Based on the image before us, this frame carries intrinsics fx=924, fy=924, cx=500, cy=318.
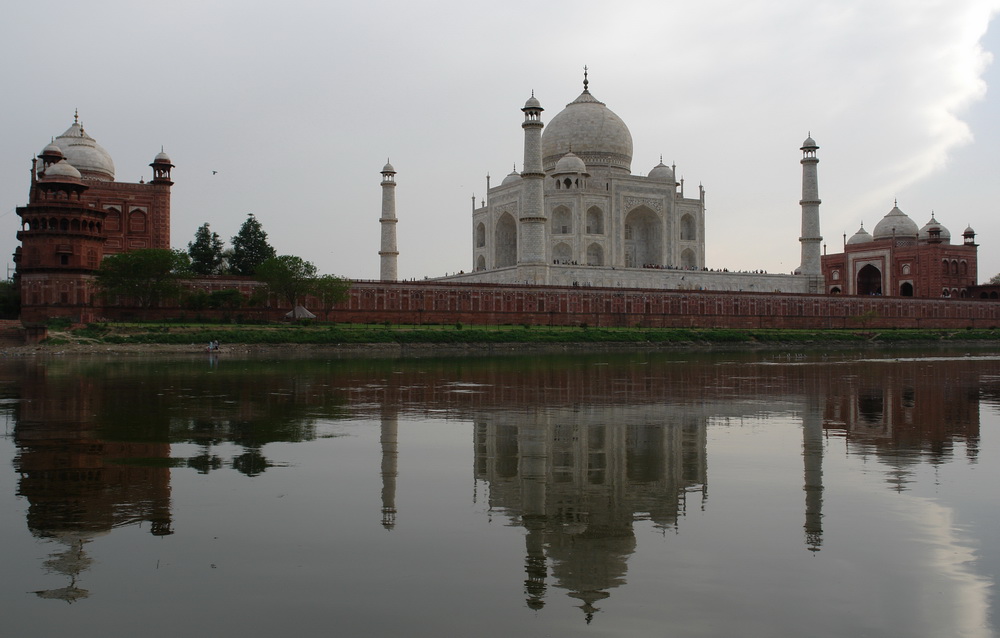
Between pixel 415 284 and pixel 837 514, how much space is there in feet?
133

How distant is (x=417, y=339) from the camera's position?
37562 mm

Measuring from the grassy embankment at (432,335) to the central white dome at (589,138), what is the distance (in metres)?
15.4

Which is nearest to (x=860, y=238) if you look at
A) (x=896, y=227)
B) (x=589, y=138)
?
(x=896, y=227)

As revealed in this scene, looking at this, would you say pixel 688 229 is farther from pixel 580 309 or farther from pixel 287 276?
pixel 287 276

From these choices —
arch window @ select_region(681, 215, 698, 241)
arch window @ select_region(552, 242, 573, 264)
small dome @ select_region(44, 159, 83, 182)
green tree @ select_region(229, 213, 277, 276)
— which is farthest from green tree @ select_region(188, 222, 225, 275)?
arch window @ select_region(681, 215, 698, 241)

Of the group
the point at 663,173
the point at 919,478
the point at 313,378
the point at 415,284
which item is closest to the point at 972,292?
the point at 663,173

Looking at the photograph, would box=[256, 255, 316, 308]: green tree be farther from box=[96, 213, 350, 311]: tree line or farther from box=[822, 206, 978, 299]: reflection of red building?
box=[822, 206, 978, 299]: reflection of red building

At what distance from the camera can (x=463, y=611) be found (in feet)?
15.2

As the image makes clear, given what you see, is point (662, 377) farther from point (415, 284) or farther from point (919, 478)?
point (415, 284)

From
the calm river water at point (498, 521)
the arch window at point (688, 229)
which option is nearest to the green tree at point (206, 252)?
the arch window at point (688, 229)

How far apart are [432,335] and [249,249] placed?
18.2 metres

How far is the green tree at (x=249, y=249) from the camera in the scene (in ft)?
168

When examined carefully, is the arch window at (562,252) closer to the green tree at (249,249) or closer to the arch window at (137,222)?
the green tree at (249,249)

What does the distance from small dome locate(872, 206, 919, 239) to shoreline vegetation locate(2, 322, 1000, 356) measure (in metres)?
22.5
